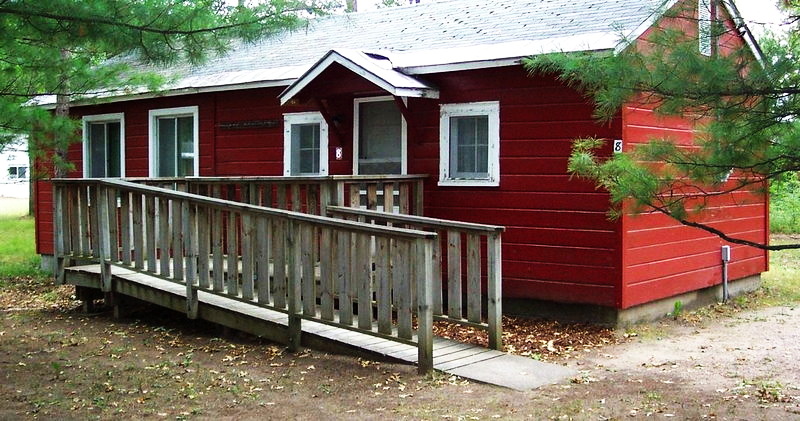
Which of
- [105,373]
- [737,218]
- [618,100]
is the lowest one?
[105,373]

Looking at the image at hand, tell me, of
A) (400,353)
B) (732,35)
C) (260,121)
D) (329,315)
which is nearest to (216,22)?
(329,315)

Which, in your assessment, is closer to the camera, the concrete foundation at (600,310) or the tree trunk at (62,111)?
the concrete foundation at (600,310)

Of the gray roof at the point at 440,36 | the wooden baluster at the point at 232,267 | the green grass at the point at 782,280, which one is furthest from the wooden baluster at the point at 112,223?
the green grass at the point at 782,280

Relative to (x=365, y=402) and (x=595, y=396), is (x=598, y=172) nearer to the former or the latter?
(x=595, y=396)

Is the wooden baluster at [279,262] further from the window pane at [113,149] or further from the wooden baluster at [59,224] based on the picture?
the window pane at [113,149]

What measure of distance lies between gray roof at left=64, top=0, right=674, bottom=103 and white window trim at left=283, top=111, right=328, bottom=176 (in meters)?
0.50

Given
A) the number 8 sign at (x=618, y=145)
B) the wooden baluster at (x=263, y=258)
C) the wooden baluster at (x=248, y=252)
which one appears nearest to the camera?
the wooden baluster at (x=263, y=258)

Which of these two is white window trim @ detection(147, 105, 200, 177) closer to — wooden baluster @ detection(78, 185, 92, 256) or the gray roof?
the gray roof

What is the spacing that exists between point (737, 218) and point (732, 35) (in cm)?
644

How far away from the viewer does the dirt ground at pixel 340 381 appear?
18.3 feet

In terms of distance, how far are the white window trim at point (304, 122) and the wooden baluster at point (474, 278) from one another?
380 cm

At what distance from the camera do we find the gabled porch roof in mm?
8836

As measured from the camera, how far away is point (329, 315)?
6.99 meters

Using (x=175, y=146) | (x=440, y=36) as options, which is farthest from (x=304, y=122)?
(x=175, y=146)
